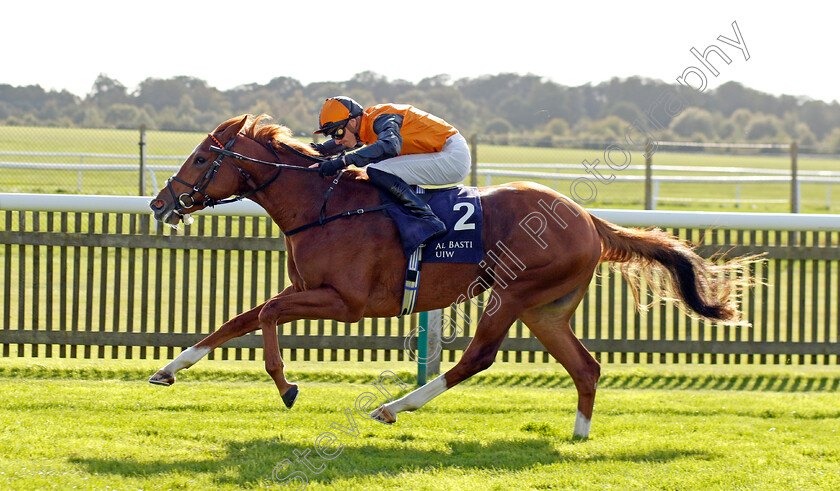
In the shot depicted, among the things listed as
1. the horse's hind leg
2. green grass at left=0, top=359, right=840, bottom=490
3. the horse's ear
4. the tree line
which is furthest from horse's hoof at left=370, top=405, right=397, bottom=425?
the tree line

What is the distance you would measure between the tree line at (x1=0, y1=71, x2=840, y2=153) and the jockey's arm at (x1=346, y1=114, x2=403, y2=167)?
100 ft

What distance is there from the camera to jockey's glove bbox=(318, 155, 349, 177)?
493 centimetres

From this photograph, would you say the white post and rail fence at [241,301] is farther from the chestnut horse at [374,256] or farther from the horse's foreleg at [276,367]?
the horse's foreleg at [276,367]

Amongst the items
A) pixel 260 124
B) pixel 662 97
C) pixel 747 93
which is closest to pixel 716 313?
pixel 662 97

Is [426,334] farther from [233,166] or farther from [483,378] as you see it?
[233,166]

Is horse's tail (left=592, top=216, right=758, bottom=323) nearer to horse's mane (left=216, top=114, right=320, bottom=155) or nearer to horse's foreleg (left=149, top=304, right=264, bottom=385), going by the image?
horse's mane (left=216, top=114, right=320, bottom=155)

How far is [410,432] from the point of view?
5.18 metres

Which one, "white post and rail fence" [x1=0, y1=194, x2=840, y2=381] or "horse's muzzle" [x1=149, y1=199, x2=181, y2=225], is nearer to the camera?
"horse's muzzle" [x1=149, y1=199, x2=181, y2=225]

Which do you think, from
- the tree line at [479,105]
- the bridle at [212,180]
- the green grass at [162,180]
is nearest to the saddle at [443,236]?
the bridle at [212,180]

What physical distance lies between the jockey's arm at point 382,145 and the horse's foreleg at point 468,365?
113cm

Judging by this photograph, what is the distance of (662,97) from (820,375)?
10.8 feet

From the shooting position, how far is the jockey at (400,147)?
498 cm

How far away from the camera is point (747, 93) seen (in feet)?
238

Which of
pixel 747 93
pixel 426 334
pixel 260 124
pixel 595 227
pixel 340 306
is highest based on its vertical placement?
pixel 747 93
